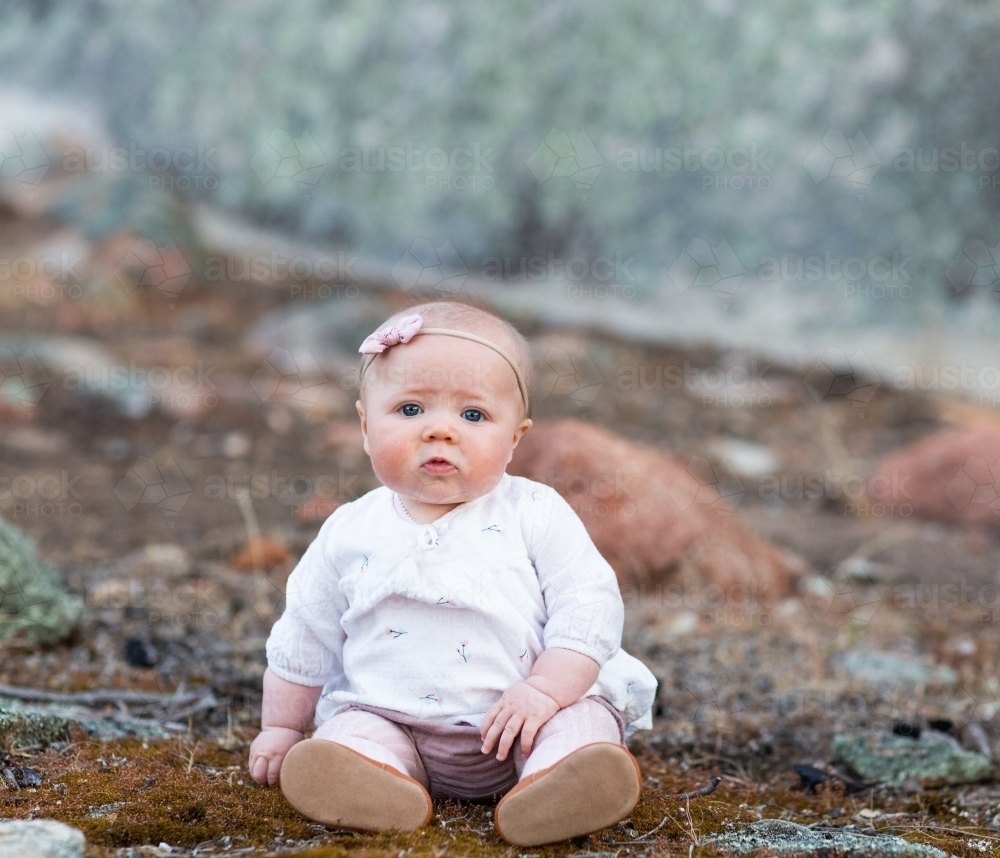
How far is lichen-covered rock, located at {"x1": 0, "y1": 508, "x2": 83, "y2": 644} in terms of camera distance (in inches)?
116

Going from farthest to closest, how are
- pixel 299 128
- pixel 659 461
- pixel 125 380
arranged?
1. pixel 299 128
2. pixel 125 380
3. pixel 659 461

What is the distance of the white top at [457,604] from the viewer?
77.7 inches

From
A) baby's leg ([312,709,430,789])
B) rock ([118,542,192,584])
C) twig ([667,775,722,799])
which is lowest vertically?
rock ([118,542,192,584])

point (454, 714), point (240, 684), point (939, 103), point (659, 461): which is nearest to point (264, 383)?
point (659, 461)

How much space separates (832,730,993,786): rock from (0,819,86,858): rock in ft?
5.46

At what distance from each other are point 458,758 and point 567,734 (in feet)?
0.79

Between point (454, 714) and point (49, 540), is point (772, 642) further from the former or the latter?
point (49, 540)

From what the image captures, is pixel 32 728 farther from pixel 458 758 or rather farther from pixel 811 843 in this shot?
pixel 811 843

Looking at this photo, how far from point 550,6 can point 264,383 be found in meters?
2.78

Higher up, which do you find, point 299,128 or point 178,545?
point 299,128

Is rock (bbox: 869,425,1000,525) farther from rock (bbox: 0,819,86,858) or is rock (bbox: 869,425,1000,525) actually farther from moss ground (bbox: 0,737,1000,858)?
rock (bbox: 0,819,86,858)

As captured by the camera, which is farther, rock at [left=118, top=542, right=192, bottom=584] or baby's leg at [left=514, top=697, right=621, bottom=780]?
rock at [left=118, top=542, right=192, bottom=584]

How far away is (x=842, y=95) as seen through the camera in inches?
244

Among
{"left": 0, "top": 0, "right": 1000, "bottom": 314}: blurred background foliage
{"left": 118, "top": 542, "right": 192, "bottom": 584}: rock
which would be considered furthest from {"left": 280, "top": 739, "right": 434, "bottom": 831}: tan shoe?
{"left": 0, "top": 0, "right": 1000, "bottom": 314}: blurred background foliage
